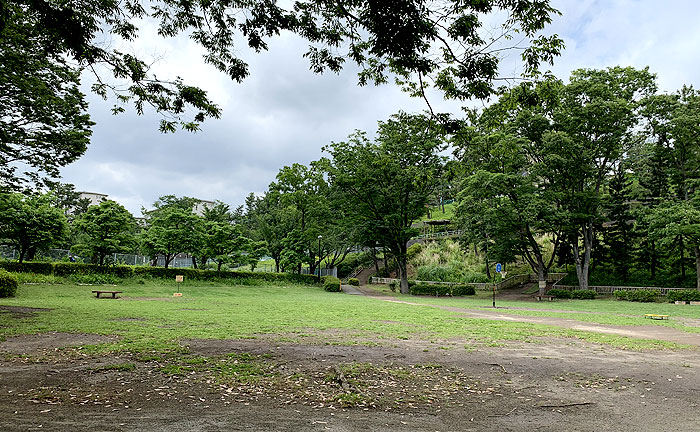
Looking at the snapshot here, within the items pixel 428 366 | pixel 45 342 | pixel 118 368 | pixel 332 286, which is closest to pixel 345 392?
pixel 428 366

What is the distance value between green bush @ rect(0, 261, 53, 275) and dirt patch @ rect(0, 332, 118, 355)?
71.3 ft

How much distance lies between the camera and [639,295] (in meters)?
27.2

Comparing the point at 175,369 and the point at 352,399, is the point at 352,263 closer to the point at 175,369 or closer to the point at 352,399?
the point at 175,369

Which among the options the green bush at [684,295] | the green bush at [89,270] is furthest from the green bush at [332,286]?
the green bush at [684,295]

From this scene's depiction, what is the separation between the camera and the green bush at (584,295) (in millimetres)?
28594

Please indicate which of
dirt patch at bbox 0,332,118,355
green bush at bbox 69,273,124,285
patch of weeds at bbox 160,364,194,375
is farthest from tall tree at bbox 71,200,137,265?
patch of weeds at bbox 160,364,194,375

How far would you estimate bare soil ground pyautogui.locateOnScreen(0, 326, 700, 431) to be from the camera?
399 centimetres

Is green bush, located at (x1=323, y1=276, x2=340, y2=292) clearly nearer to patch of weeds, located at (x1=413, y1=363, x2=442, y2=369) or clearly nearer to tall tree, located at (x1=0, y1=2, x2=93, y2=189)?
tall tree, located at (x1=0, y1=2, x2=93, y2=189)

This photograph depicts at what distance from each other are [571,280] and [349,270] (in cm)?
3007

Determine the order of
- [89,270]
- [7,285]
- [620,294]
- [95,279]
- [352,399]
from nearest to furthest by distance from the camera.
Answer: [352,399] < [7,285] < [95,279] < [89,270] < [620,294]

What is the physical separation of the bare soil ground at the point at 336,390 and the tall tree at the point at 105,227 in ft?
82.9

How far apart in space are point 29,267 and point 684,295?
4140cm

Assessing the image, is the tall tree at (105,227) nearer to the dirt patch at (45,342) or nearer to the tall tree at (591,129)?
the dirt patch at (45,342)

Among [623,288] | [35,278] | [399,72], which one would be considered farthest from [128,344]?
[623,288]
